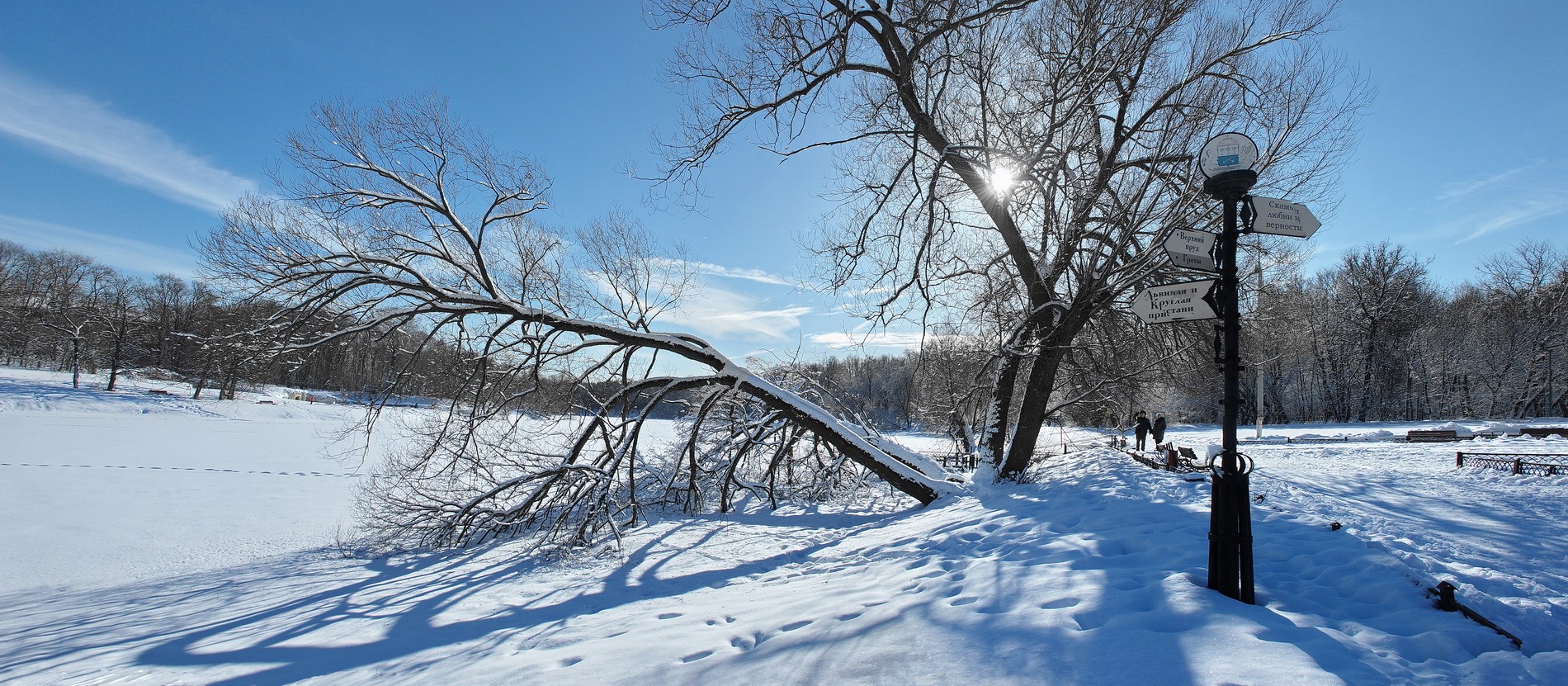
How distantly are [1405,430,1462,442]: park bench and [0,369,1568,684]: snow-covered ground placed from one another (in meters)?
9.74

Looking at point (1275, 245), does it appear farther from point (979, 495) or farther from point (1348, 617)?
point (1348, 617)

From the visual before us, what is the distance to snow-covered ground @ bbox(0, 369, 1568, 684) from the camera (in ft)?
9.33

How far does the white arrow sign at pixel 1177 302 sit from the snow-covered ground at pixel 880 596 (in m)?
1.53

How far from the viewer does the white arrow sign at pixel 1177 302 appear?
3523 mm

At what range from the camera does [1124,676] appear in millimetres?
2545

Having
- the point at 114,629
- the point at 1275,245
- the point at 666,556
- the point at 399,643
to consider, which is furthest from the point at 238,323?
the point at 1275,245

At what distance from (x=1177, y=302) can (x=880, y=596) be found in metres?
2.65

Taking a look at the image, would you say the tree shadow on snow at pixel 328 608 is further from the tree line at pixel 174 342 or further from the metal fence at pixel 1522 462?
the metal fence at pixel 1522 462

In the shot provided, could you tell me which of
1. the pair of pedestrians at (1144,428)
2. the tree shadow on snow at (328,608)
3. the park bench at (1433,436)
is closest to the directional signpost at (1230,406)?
the tree shadow on snow at (328,608)

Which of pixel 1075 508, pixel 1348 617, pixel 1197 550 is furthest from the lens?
pixel 1075 508

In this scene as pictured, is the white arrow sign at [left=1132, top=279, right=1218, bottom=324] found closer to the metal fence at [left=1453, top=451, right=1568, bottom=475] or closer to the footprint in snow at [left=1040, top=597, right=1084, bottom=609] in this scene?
the footprint in snow at [left=1040, top=597, right=1084, bottom=609]

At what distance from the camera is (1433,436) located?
59.6 feet

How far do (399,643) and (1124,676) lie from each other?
5120mm

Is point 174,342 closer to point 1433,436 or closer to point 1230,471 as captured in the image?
point 1230,471
